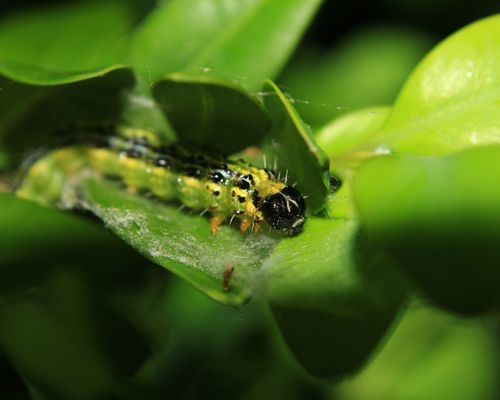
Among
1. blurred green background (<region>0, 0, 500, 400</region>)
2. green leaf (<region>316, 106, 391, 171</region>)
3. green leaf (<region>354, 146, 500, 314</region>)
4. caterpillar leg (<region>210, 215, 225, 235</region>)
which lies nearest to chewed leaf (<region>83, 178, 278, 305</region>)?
caterpillar leg (<region>210, 215, 225, 235</region>)

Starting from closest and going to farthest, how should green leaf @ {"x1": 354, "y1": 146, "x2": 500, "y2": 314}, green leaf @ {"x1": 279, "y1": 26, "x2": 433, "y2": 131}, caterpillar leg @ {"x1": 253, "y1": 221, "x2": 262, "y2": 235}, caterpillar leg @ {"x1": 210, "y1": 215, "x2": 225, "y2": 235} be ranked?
green leaf @ {"x1": 354, "y1": 146, "x2": 500, "y2": 314}
caterpillar leg @ {"x1": 210, "y1": 215, "x2": 225, "y2": 235}
caterpillar leg @ {"x1": 253, "y1": 221, "x2": 262, "y2": 235}
green leaf @ {"x1": 279, "y1": 26, "x2": 433, "y2": 131}

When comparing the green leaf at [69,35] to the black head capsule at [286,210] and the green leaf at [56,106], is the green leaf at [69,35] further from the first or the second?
the black head capsule at [286,210]

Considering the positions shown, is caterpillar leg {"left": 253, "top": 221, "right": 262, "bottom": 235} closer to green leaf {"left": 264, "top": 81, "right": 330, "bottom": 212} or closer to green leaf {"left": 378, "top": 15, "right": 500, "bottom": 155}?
green leaf {"left": 264, "top": 81, "right": 330, "bottom": 212}

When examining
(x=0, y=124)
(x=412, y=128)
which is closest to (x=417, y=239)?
(x=412, y=128)

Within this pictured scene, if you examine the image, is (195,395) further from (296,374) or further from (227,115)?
(227,115)

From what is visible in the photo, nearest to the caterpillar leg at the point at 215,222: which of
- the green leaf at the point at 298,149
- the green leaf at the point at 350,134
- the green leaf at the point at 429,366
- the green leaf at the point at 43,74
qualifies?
the green leaf at the point at 298,149

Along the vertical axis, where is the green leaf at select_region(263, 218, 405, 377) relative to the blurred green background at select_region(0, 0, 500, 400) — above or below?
above

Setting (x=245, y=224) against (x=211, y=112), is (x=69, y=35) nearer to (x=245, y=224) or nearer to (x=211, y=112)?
(x=211, y=112)
